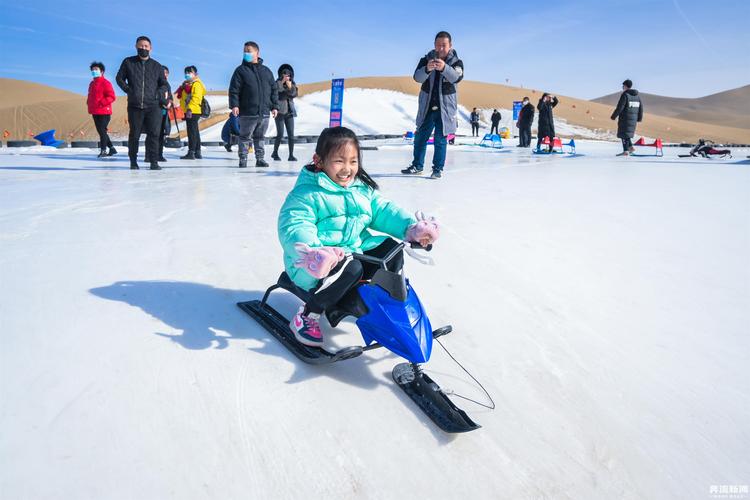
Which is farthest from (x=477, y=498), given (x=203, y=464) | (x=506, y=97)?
(x=506, y=97)

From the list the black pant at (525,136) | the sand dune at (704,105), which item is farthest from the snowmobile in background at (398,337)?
the sand dune at (704,105)

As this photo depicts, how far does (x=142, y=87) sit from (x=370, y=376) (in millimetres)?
6883

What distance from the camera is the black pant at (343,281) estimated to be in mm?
1840

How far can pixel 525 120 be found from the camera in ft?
54.9

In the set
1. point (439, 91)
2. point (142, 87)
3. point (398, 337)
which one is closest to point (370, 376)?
point (398, 337)

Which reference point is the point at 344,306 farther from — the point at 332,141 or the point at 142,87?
the point at 142,87

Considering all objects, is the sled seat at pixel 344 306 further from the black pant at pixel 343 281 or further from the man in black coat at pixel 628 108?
the man in black coat at pixel 628 108

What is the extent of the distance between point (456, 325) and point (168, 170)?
6.71m

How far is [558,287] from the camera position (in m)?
2.56

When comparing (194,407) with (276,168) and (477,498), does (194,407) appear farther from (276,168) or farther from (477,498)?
(276,168)

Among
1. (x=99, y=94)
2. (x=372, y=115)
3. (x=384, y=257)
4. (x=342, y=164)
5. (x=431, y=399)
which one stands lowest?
(x=431, y=399)

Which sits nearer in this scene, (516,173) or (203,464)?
(203,464)

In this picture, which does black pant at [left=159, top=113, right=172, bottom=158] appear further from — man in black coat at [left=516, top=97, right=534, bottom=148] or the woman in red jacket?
man in black coat at [left=516, top=97, right=534, bottom=148]

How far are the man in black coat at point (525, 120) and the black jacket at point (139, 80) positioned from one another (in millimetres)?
12344
